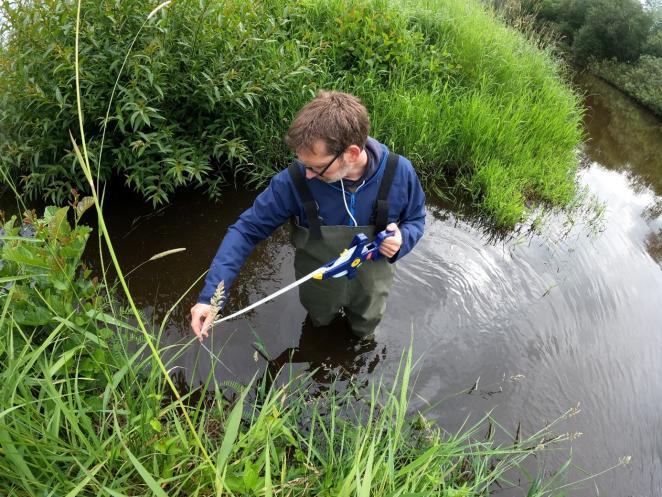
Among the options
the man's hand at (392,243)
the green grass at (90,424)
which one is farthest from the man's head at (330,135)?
the green grass at (90,424)

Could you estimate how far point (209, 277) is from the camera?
1.82 meters

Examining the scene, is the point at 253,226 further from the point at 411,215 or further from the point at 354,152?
the point at 411,215

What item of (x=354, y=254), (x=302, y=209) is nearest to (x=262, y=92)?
(x=302, y=209)

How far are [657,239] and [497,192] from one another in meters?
1.96

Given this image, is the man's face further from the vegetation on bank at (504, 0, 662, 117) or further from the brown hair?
the vegetation on bank at (504, 0, 662, 117)

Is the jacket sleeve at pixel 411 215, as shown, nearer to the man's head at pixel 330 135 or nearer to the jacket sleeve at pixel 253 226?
the man's head at pixel 330 135

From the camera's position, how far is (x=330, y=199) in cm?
195

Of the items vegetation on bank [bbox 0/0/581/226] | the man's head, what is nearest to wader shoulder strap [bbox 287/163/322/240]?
the man's head

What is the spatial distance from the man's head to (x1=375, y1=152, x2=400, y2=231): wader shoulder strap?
0.62 feet

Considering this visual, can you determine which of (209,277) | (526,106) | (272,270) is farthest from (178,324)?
(526,106)

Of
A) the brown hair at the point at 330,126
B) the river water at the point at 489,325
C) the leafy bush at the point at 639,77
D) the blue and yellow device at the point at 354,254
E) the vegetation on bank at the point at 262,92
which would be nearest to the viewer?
the brown hair at the point at 330,126

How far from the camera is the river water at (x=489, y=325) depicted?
103 inches

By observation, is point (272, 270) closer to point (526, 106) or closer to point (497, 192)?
point (497, 192)

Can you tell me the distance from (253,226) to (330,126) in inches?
23.8
